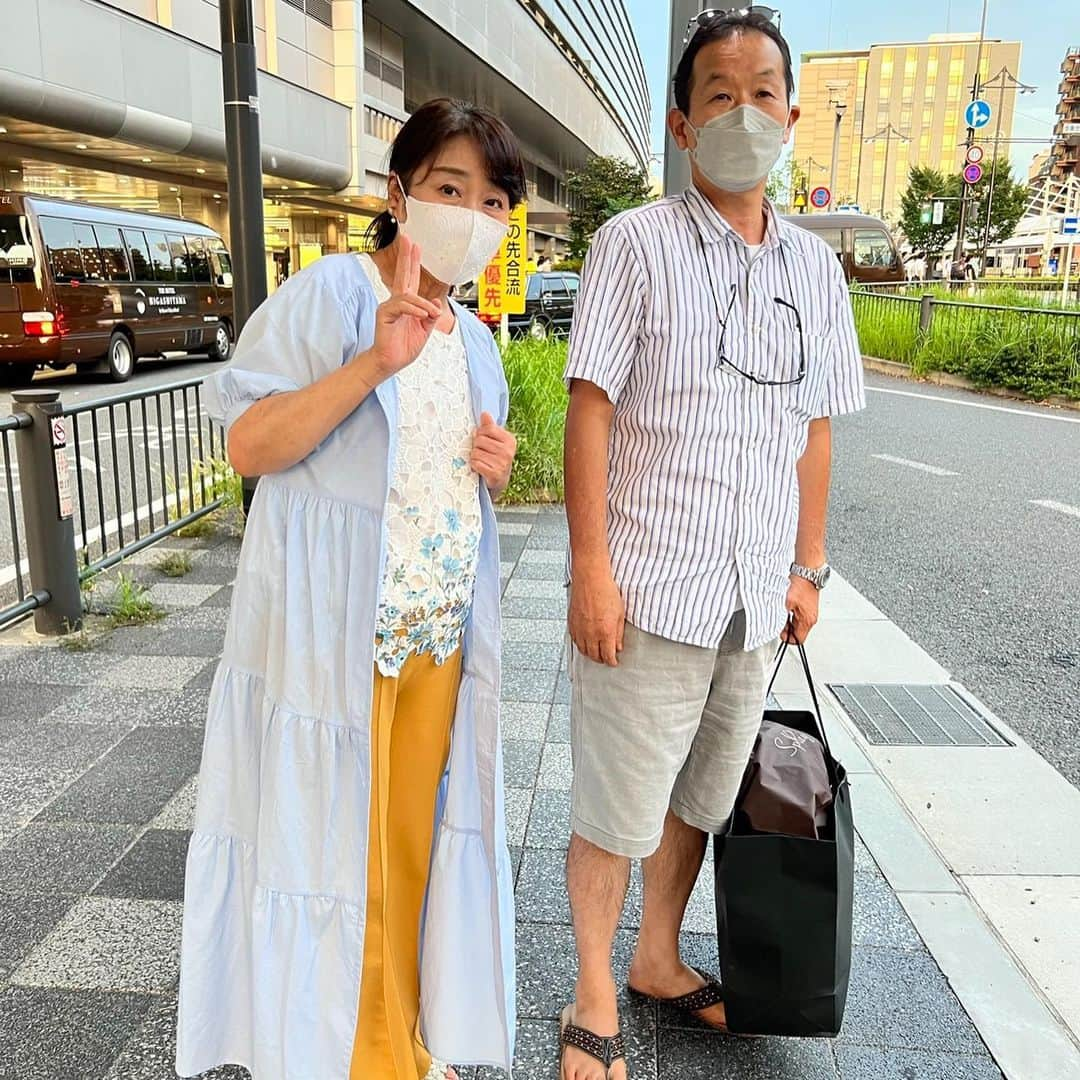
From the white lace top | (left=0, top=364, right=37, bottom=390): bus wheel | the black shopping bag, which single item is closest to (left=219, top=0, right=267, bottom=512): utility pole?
the white lace top

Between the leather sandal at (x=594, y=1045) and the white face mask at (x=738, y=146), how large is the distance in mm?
1726

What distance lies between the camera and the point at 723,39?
186cm

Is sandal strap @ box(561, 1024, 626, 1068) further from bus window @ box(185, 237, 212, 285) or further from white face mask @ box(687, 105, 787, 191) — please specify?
bus window @ box(185, 237, 212, 285)

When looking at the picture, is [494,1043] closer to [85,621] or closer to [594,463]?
[594,463]

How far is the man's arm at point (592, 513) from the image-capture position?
1.85 metres

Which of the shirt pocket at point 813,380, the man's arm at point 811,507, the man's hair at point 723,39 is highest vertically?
the man's hair at point 723,39

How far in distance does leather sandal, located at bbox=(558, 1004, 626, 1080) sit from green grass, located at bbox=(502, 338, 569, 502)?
18.8 feet

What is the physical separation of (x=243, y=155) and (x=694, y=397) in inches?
204

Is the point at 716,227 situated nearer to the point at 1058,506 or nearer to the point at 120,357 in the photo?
the point at 1058,506

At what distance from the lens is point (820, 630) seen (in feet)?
16.8

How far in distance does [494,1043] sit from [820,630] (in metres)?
3.56

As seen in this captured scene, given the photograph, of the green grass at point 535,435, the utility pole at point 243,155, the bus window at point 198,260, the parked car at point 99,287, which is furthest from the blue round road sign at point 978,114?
the utility pole at point 243,155

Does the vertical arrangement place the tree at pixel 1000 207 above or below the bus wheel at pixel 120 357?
above

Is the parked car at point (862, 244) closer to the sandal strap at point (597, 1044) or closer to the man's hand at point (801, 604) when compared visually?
the man's hand at point (801, 604)
